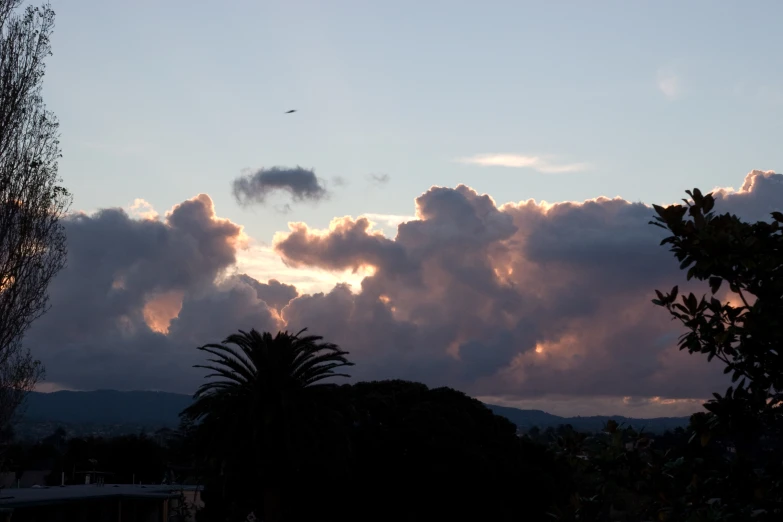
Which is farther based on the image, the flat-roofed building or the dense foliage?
the flat-roofed building

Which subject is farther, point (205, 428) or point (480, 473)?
point (480, 473)

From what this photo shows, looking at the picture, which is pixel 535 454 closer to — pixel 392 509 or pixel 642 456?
pixel 392 509

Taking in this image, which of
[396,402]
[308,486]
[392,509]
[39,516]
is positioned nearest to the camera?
[39,516]

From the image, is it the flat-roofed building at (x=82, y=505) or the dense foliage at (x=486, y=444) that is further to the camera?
the flat-roofed building at (x=82, y=505)

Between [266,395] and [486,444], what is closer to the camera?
[266,395]

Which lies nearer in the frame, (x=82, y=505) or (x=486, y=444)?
(x=82, y=505)

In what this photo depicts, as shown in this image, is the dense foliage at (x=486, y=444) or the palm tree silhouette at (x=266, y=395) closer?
the dense foliage at (x=486, y=444)

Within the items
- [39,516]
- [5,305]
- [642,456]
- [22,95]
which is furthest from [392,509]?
[642,456]

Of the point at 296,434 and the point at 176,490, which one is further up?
the point at 296,434

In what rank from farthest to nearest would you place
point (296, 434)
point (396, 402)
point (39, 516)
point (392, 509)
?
point (396, 402)
point (392, 509)
point (39, 516)
point (296, 434)

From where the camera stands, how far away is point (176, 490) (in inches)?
2021

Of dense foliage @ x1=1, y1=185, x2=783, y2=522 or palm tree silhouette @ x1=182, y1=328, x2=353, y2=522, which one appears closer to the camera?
dense foliage @ x1=1, y1=185, x2=783, y2=522

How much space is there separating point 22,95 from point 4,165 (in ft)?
9.11

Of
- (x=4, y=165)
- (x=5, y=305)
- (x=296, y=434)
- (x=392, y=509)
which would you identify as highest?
(x=4, y=165)
